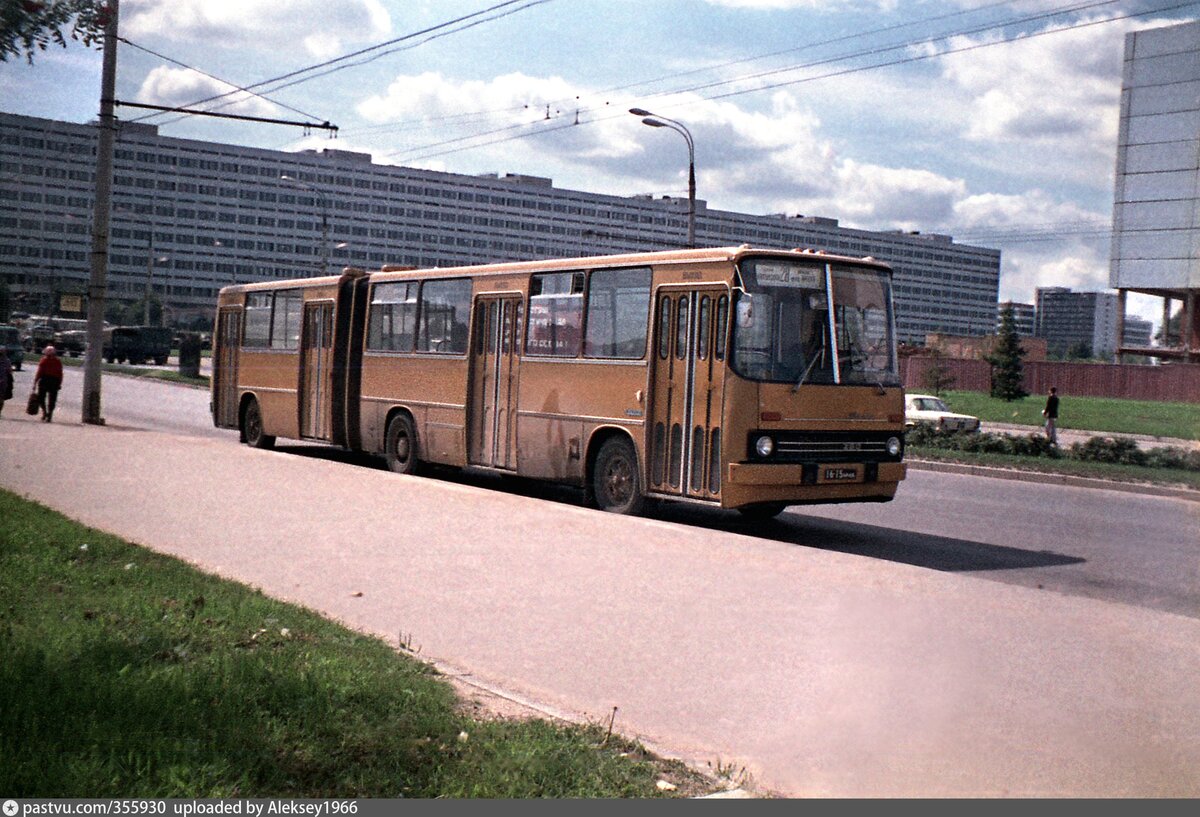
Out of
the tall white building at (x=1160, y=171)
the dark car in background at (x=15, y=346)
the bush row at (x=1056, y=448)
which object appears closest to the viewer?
the tall white building at (x=1160, y=171)

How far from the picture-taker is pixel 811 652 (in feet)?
22.1

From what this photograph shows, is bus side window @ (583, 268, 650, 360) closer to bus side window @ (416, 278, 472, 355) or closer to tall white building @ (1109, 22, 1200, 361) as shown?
bus side window @ (416, 278, 472, 355)

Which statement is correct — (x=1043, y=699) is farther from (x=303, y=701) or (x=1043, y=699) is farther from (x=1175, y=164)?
(x=303, y=701)

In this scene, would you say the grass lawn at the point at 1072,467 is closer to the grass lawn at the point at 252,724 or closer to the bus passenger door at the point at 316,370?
the bus passenger door at the point at 316,370

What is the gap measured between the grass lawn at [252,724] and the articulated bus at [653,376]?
617cm

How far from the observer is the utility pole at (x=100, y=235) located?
922 inches

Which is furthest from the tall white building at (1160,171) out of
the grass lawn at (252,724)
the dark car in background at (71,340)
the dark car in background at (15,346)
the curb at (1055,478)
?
the dark car in background at (71,340)

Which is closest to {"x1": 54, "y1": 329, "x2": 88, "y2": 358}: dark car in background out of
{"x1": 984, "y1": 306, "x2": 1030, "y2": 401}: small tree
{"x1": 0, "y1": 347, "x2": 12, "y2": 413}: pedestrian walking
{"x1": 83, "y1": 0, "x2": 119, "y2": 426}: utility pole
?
{"x1": 83, "y1": 0, "x2": 119, "y2": 426}: utility pole

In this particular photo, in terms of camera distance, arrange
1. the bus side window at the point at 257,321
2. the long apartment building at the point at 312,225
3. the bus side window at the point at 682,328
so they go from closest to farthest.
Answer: the long apartment building at the point at 312,225 < the bus side window at the point at 682,328 < the bus side window at the point at 257,321

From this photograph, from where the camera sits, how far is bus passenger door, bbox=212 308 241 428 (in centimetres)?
2348

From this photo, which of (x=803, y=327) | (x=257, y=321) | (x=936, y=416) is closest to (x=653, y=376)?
(x=803, y=327)

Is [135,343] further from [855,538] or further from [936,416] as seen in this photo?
[855,538]

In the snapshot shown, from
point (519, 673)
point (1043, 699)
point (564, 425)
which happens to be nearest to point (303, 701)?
point (519, 673)

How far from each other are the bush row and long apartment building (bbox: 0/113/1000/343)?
6.59 metres
